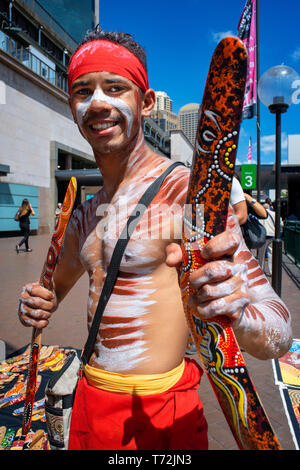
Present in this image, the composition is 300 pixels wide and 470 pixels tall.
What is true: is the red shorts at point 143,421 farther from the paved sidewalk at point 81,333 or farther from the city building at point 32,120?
the city building at point 32,120

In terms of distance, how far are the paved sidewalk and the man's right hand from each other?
1.79 m

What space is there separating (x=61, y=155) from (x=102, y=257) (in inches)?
1022

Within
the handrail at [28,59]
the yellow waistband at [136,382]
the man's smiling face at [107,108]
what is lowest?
the yellow waistband at [136,382]

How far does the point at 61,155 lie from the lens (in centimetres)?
2553

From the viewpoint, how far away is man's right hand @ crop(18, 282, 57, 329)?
57.9 inches

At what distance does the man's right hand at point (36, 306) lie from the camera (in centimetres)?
147

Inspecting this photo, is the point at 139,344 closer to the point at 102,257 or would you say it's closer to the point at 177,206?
the point at 102,257

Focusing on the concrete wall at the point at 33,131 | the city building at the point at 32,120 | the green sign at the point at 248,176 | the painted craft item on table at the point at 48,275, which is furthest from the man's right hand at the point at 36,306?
the concrete wall at the point at 33,131

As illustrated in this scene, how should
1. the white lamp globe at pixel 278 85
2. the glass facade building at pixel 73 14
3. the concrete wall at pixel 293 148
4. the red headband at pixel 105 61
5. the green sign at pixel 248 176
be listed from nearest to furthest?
the red headband at pixel 105 61, the white lamp globe at pixel 278 85, the green sign at pixel 248 176, the concrete wall at pixel 293 148, the glass facade building at pixel 73 14

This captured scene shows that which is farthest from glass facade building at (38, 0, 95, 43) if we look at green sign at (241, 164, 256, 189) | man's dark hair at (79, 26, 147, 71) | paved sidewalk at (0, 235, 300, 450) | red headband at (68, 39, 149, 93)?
red headband at (68, 39, 149, 93)

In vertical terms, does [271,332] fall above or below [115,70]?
below

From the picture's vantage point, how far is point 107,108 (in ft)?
4.19

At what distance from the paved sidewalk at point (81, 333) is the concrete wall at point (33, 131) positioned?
1029cm
